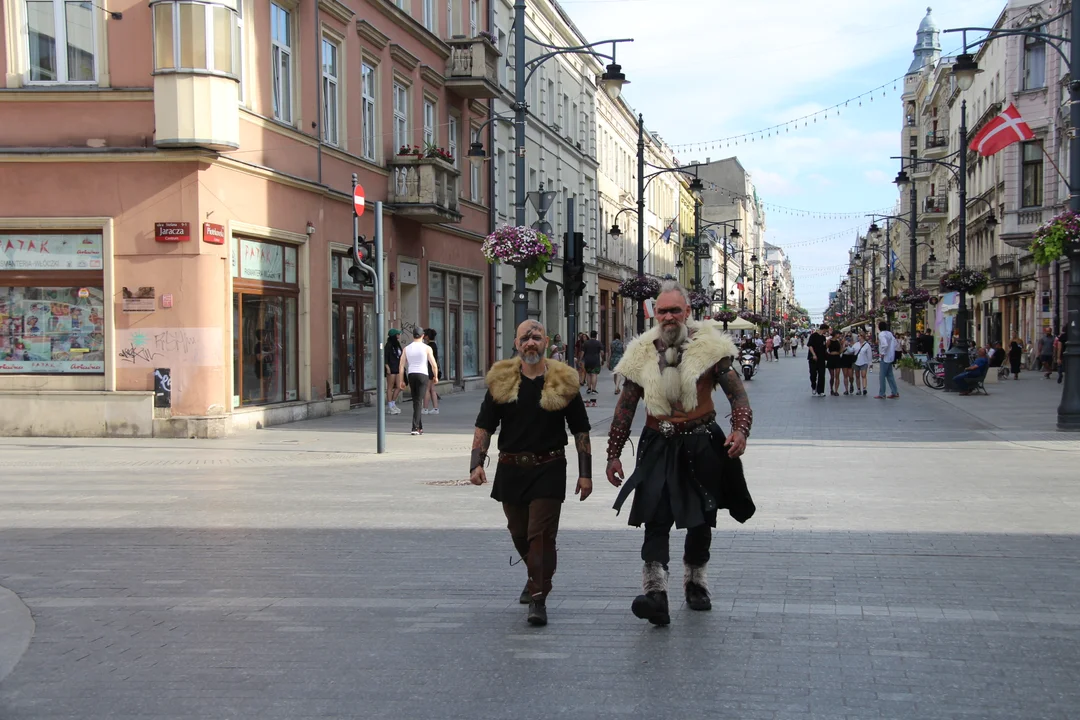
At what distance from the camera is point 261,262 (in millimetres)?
19391

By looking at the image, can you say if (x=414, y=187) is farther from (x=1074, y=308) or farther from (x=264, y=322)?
(x=1074, y=308)

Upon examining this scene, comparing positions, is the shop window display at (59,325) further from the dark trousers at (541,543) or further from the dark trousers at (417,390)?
the dark trousers at (541,543)

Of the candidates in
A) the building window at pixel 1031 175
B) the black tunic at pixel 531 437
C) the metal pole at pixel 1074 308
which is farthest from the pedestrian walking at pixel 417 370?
the building window at pixel 1031 175

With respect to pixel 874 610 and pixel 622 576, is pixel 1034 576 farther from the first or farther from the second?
pixel 622 576

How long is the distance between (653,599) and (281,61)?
16716 mm

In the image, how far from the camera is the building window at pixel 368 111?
78.5 ft

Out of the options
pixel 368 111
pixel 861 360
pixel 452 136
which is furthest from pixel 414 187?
pixel 861 360

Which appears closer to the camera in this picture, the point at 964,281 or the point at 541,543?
the point at 541,543

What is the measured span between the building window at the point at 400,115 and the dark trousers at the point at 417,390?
923 cm

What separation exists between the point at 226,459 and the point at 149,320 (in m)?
3.93

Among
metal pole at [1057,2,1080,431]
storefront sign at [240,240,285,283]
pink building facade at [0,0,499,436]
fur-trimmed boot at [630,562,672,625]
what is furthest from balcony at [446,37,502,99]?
fur-trimmed boot at [630,562,672,625]

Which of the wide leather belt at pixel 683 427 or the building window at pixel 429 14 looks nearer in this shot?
the wide leather belt at pixel 683 427

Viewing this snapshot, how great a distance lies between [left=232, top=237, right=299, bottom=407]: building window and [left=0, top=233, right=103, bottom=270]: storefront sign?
2.10 metres

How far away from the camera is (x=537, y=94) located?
Result: 40.5 meters
